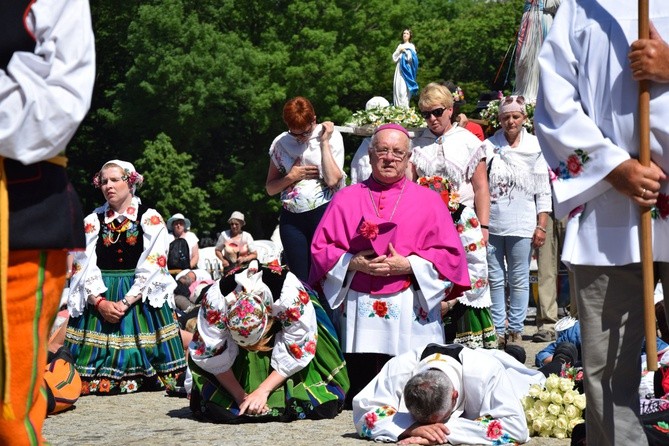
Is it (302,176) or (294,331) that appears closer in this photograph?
(294,331)

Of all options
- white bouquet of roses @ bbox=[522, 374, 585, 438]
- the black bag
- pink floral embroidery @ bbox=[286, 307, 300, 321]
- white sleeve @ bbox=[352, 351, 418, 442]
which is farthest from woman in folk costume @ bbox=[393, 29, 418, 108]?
white bouquet of roses @ bbox=[522, 374, 585, 438]

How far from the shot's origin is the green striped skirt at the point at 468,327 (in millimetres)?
8727

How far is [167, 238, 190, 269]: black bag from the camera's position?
1700 cm

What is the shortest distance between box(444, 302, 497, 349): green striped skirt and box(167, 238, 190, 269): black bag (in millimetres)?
8534

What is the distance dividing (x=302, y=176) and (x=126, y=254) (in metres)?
1.37

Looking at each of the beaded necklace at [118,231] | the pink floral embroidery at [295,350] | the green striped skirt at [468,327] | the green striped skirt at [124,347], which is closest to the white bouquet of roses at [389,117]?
the green striped skirt at [468,327]

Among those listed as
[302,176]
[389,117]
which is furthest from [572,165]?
[389,117]

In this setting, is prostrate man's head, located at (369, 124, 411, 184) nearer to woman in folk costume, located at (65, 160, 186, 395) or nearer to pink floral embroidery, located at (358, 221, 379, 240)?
pink floral embroidery, located at (358, 221, 379, 240)

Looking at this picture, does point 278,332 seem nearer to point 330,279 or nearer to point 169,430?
point 330,279

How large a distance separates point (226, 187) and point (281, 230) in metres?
30.5

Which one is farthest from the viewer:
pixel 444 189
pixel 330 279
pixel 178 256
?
pixel 178 256

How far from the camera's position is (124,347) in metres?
9.19

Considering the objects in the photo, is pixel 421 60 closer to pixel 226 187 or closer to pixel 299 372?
pixel 226 187

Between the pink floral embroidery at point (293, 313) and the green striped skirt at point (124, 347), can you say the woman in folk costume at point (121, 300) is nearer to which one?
the green striped skirt at point (124, 347)
